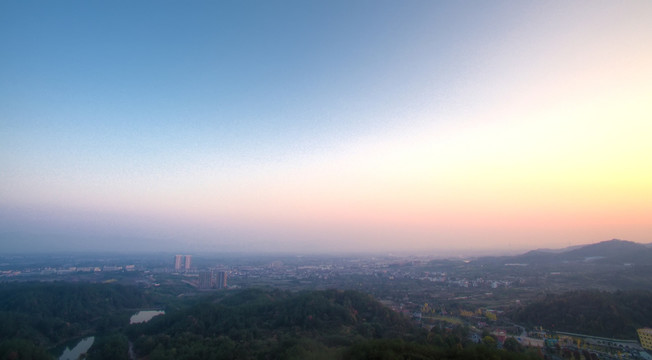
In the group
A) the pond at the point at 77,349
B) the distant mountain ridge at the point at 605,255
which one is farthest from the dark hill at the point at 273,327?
the distant mountain ridge at the point at 605,255

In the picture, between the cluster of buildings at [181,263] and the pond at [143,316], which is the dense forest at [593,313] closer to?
the pond at [143,316]

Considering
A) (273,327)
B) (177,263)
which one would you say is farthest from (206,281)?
(273,327)

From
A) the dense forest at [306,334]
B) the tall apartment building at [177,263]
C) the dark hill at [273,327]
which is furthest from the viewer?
the tall apartment building at [177,263]

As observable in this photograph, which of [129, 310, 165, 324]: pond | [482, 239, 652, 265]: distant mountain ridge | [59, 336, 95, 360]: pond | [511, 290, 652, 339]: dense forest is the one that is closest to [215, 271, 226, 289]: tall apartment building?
[129, 310, 165, 324]: pond

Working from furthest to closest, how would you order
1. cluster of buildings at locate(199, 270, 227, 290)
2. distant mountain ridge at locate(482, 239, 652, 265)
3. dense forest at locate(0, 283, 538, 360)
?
distant mountain ridge at locate(482, 239, 652, 265) → cluster of buildings at locate(199, 270, 227, 290) → dense forest at locate(0, 283, 538, 360)

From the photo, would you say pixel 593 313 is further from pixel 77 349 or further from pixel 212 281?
pixel 212 281

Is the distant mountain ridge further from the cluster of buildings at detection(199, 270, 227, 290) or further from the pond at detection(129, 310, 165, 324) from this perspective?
the pond at detection(129, 310, 165, 324)

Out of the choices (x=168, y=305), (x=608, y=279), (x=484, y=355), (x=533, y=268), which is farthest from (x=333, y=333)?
(x=533, y=268)

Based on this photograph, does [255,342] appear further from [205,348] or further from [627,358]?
[627,358]
